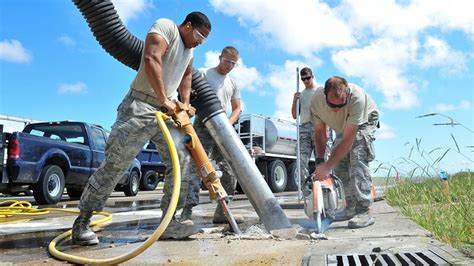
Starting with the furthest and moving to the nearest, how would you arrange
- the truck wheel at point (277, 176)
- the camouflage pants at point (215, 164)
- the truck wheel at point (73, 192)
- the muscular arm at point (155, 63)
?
the truck wheel at point (277, 176) < the truck wheel at point (73, 192) < the camouflage pants at point (215, 164) < the muscular arm at point (155, 63)

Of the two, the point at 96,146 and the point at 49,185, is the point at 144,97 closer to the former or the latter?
the point at 49,185

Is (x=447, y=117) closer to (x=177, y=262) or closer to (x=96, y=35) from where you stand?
(x=177, y=262)

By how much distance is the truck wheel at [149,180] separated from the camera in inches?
633

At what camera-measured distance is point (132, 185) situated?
12898 mm

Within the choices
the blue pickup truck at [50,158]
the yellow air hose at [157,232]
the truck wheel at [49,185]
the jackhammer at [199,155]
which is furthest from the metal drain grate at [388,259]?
the truck wheel at [49,185]

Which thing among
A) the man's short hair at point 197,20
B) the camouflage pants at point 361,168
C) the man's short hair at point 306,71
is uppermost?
the man's short hair at point 306,71

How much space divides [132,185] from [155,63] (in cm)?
984

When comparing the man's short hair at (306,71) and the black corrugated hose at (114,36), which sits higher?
the man's short hair at (306,71)

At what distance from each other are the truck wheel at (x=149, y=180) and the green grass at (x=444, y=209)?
402 inches

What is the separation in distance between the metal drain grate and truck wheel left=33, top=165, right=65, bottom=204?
22.9 feet

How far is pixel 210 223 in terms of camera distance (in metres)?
5.10

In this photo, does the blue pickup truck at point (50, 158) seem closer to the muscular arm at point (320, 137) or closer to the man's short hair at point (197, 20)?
the muscular arm at point (320, 137)

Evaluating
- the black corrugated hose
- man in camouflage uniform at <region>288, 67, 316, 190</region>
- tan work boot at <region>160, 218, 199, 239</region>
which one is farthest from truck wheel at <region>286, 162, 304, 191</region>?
tan work boot at <region>160, 218, 199, 239</region>

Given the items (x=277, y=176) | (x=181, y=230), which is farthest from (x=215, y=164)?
(x=277, y=176)
